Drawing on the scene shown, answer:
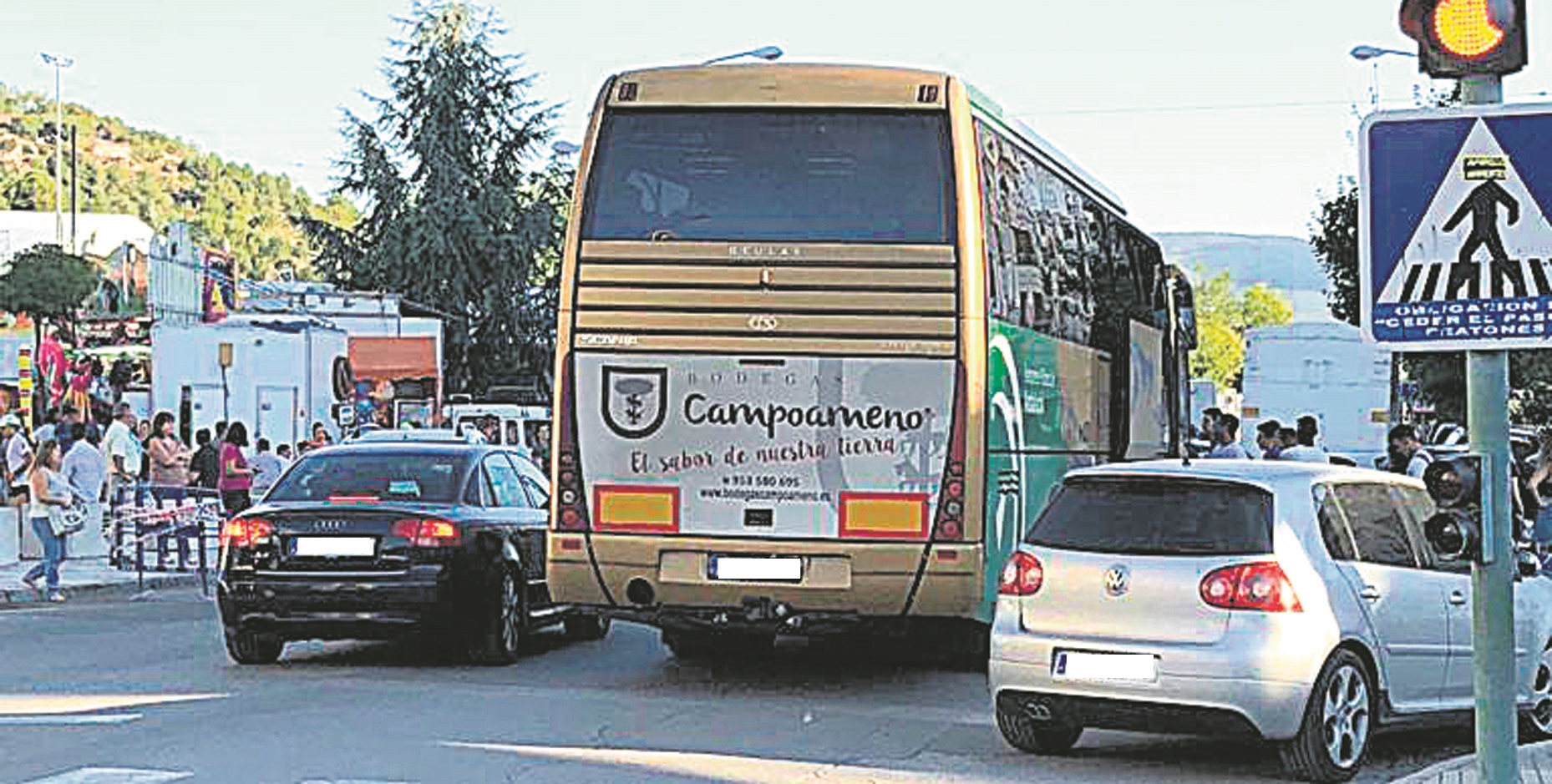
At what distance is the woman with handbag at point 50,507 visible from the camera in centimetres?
2142

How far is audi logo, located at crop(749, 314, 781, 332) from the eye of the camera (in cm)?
1380

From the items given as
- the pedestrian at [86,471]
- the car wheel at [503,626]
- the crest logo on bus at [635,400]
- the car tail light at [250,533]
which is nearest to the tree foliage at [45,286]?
A: the pedestrian at [86,471]

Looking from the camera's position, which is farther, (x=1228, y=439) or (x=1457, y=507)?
(x=1228, y=439)

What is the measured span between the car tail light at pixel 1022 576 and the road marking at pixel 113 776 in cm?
401

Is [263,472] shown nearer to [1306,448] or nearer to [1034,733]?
[1306,448]

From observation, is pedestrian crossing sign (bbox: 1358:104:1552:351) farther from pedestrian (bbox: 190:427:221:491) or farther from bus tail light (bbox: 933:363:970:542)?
pedestrian (bbox: 190:427:221:491)

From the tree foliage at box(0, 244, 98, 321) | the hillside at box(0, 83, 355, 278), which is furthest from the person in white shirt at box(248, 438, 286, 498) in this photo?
the hillside at box(0, 83, 355, 278)

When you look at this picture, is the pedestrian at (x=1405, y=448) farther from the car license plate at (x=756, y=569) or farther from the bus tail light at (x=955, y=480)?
the car license plate at (x=756, y=569)

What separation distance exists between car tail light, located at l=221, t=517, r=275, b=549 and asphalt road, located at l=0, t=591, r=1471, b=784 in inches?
34.3

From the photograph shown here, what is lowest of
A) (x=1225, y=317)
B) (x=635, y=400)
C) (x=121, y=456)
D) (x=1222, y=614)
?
(x=1222, y=614)

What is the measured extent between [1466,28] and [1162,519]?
12.8 feet

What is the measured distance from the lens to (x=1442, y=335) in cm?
775

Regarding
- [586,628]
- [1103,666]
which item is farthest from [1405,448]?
[1103,666]

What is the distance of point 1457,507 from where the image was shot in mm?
Result: 7863
